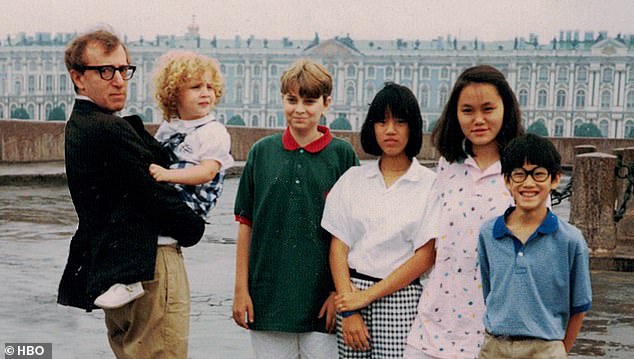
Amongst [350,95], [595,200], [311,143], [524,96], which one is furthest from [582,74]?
[311,143]

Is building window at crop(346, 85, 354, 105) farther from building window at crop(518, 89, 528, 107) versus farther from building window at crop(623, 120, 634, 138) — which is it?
building window at crop(623, 120, 634, 138)

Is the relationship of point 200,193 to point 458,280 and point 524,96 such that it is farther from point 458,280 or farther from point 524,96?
point 524,96

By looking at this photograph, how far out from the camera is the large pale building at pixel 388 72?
340 feet

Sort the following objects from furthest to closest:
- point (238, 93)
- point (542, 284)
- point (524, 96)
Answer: point (238, 93) → point (524, 96) → point (542, 284)

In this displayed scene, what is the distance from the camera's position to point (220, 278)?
646 cm

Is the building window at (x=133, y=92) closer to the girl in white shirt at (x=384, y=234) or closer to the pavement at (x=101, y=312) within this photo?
the pavement at (x=101, y=312)

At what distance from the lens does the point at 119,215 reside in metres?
2.68

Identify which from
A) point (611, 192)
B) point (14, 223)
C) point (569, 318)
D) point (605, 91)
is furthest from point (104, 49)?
point (605, 91)

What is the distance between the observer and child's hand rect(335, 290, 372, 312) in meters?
2.71

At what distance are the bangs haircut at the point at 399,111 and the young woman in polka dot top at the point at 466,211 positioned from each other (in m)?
0.10

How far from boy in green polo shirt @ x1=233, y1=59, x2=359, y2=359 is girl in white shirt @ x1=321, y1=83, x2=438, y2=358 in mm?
75

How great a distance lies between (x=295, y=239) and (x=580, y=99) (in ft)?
345

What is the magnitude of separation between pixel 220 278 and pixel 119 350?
3658 millimetres

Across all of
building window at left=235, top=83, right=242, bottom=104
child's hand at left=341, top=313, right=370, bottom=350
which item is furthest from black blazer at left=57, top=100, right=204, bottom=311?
building window at left=235, top=83, right=242, bottom=104
